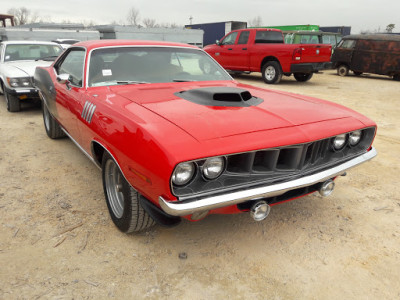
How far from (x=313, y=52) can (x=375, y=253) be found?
29.3ft

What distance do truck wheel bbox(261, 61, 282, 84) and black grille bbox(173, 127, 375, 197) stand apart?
8756mm

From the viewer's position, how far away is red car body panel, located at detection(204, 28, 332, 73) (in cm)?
1002

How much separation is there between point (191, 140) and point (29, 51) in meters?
6.90

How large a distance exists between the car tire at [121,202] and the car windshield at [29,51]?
5773 mm

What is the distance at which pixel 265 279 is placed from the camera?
205cm

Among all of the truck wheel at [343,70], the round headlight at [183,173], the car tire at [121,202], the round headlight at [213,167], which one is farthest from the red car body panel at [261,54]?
the round headlight at [183,173]

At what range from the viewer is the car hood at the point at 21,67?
231 inches

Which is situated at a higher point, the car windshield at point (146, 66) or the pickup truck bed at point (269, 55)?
the car windshield at point (146, 66)

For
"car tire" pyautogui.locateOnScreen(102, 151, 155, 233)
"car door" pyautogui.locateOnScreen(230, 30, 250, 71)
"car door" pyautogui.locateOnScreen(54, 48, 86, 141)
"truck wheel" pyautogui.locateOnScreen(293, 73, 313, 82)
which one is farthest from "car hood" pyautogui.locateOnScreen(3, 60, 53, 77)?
"truck wheel" pyautogui.locateOnScreen(293, 73, 313, 82)

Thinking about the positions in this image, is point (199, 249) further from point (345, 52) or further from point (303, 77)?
point (345, 52)

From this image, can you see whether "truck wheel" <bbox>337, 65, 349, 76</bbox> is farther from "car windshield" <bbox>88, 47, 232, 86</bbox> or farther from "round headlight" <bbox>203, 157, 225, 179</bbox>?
"round headlight" <bbox>203, 157, 225, 179</bbox>

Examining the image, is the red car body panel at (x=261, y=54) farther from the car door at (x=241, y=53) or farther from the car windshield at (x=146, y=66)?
the car windshield at (x=146, y=66)

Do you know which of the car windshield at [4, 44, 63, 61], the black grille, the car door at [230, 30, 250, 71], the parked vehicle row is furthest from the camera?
the car door at [230, 30, 250, 71]

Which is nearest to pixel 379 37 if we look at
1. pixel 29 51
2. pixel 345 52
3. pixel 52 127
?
pixel 345 52
